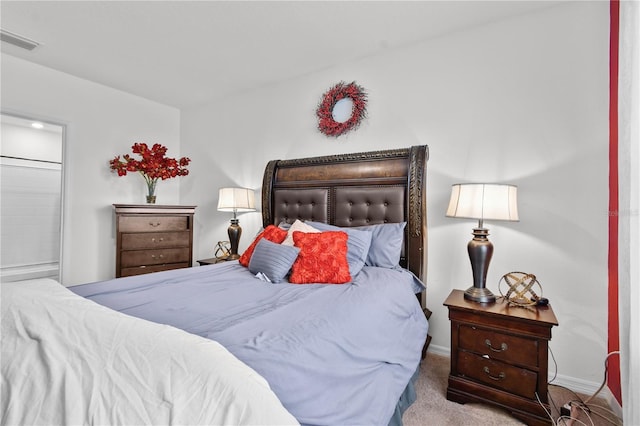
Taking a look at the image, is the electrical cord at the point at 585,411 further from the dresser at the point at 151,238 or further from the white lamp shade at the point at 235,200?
the dresser at the point at 151,238

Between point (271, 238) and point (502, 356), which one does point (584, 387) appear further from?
point (271, 238)

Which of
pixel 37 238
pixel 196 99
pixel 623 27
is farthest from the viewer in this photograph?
pixel 37 238

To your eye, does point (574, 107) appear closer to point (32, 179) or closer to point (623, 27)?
point (623, 27)

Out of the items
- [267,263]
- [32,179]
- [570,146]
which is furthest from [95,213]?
[570,146]

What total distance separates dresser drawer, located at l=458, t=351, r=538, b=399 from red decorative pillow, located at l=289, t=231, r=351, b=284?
0.86m

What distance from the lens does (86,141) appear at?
11.8 ft

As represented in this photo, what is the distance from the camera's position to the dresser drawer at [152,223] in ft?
11.3

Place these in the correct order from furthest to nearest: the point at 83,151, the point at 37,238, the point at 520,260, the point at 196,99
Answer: the point at 37,238 < the point at 196,99 < the point at 83,151 < the point at 520,260

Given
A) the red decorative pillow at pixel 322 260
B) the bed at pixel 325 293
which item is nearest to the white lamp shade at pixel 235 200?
the bed at pixel 325 293

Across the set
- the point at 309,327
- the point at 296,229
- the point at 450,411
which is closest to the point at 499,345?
the point at 450,411

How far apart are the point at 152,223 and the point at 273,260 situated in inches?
87.0

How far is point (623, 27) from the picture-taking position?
60.9 inches

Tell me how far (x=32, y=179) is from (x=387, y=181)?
216 inches

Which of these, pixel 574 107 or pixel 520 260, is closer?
pixel 574 107
